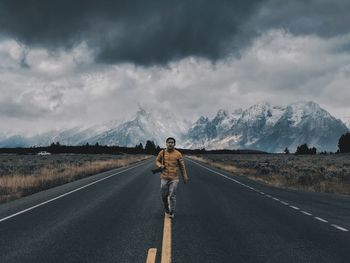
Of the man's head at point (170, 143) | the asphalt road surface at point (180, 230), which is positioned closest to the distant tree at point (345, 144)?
the asphalt road surface at point (180, 230)

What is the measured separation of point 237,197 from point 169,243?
29.0ft

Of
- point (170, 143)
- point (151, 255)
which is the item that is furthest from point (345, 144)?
point (151, 255)

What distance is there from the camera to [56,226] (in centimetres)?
960

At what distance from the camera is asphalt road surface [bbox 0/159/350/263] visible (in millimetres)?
6977

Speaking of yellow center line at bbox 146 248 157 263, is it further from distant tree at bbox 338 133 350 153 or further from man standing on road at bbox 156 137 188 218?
distant tree at bbox 338 133 350 153

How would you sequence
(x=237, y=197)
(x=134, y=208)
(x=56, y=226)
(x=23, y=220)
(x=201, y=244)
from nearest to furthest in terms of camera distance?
1. (x=201, y=244)
2. (x=56, y=226)
3. (x=23, y=220)
4. (x=134, y=208)
5. (x=237, y=197)

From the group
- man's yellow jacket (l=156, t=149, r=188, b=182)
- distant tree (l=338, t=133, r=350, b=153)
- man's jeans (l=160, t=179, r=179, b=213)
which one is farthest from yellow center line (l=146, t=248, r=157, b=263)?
distant tree (l=338, t=133, r=350, b=153)

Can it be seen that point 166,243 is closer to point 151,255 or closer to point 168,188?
point 151,255

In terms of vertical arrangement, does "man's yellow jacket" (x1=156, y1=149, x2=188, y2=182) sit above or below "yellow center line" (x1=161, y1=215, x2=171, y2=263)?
above

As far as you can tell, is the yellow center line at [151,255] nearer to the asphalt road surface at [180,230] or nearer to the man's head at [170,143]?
the asphalt road surface at [180,230]

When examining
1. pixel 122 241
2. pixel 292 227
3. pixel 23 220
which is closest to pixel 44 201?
Result: pixel 23 220

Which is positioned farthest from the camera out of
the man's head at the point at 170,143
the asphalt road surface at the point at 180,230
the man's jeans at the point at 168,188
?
the man's jeans at the point at 168,188

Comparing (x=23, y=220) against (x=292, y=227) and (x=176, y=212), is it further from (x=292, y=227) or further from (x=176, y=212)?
(x=292, y=227)

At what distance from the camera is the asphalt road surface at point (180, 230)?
22.9 ft
